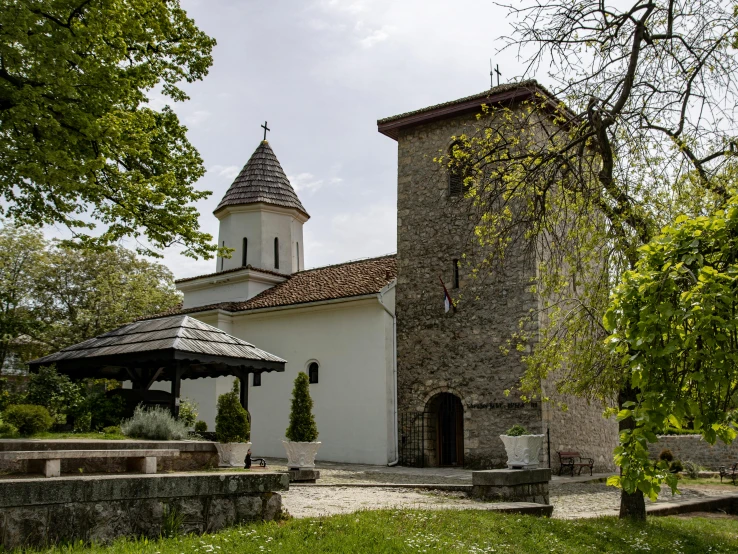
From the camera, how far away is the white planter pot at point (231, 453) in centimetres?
1121

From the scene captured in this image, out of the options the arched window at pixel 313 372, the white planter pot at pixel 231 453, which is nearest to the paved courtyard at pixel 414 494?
the white planter pot at pixel 231 453

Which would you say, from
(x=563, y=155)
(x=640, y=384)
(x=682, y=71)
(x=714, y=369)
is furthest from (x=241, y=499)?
(x=682, y=71)

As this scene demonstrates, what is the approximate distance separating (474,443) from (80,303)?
23562 millimetres

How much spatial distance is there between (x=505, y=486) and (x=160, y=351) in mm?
6630

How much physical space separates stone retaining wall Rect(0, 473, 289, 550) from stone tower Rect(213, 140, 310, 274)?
18.3m

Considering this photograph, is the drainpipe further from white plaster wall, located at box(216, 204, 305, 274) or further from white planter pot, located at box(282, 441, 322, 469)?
white plaster wall, located at box(216, 204, 305, 274)

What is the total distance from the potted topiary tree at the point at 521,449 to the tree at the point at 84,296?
24.4 meters

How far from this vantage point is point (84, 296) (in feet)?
111

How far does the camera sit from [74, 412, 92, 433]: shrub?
11264 mm

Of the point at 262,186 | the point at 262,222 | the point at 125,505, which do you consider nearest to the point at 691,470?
the point at 262,222

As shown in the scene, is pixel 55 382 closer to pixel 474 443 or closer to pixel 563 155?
pixel 563 155

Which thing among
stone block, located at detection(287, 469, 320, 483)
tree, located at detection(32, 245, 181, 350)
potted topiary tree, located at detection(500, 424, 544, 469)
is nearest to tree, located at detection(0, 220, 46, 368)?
tree, located at detection(32, 245, 181, 350)

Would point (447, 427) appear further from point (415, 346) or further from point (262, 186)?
point (262, 186)

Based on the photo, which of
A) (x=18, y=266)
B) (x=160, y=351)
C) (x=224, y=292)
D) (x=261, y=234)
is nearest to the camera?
(x=160, y=351)
